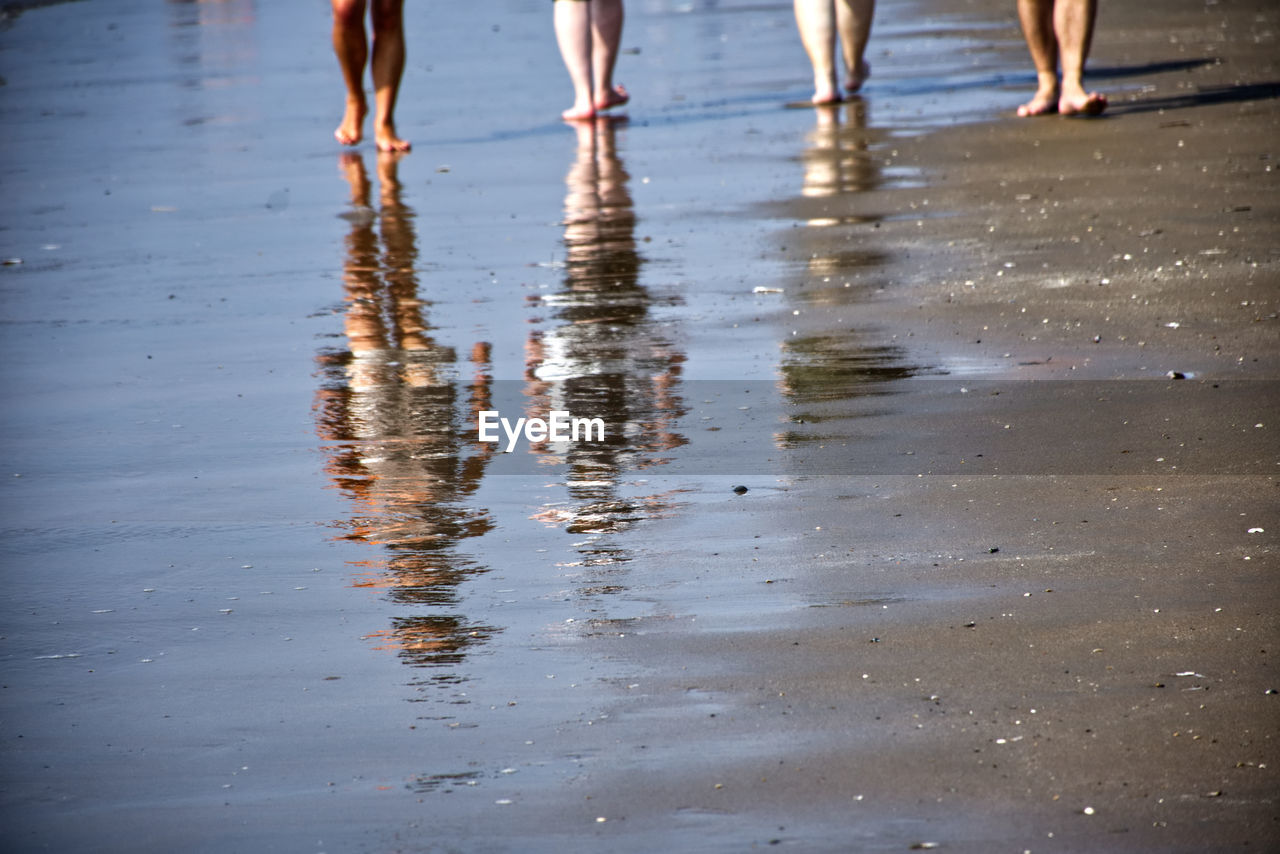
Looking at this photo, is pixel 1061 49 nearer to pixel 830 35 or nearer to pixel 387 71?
pixel 830 35

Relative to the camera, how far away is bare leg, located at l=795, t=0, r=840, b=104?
11.8 meters

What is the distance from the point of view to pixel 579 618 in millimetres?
3818

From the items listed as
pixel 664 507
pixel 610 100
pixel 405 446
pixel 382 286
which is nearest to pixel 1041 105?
pixel 610 100

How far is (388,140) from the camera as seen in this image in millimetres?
10914

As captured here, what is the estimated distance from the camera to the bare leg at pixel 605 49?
1224 centimetres

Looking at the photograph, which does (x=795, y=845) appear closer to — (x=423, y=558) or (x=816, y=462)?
(x=423, y=558)

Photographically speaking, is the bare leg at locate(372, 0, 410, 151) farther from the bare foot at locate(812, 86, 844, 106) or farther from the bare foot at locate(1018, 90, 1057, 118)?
the bare foot at locate(1018, 90, 1057, 118)

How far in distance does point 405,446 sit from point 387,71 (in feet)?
20.3

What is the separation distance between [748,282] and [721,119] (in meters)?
4.75

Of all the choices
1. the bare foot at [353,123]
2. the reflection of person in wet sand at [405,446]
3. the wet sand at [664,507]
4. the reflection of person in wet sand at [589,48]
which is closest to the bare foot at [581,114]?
the reflection of person in wet sand at [589,48]

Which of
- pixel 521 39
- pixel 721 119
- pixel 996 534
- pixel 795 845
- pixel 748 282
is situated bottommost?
pixel 795 845

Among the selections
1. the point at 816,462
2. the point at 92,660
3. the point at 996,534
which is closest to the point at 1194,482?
the point at 996,534

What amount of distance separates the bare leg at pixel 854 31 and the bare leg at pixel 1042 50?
4.95 feet

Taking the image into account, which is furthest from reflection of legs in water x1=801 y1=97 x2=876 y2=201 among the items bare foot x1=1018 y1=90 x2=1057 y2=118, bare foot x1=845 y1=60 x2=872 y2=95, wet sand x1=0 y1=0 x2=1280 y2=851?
bare foot x1=1018 y1=90 x2=1057 y2=118
